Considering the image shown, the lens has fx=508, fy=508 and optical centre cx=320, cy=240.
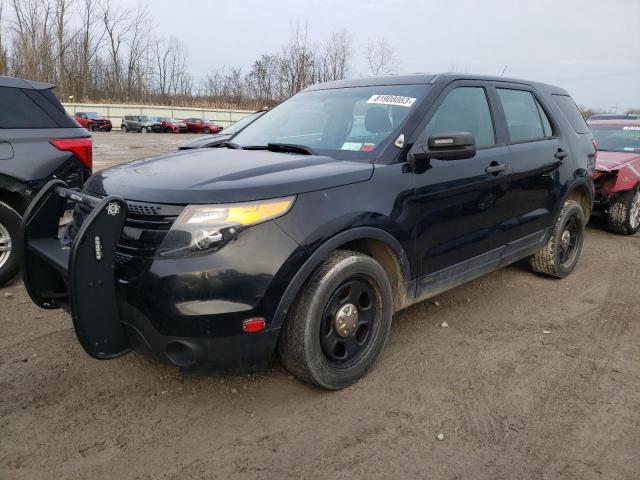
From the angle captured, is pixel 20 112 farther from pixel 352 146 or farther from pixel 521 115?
pixel 521 115

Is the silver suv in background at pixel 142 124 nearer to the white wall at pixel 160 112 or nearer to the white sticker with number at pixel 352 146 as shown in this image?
the white wall at pixel 160 112

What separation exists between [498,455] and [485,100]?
2.65 metres

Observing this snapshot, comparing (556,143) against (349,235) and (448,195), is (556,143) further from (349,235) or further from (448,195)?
(349,235)

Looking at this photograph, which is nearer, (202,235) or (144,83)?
(202,235)

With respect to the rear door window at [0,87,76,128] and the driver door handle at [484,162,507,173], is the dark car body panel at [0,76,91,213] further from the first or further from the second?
the driver door handle at [484,162,507,173]

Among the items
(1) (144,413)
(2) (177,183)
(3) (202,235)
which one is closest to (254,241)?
(3) (202,235)

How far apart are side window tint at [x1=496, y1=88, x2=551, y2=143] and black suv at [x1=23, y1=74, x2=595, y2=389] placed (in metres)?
0.03

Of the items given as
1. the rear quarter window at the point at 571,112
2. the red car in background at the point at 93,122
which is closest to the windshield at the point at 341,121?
the rear quarter window at the point at 571,112

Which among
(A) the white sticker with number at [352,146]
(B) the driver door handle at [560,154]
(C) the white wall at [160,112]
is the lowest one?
(B) the driver door handle at [560,154]

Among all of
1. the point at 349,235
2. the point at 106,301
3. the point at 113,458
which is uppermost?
the point at 349,235

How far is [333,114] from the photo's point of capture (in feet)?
12.1

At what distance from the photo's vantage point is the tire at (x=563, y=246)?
491cm

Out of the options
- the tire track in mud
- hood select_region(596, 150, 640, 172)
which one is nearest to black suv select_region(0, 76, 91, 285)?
the tire track in mud

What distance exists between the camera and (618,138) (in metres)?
8.33
